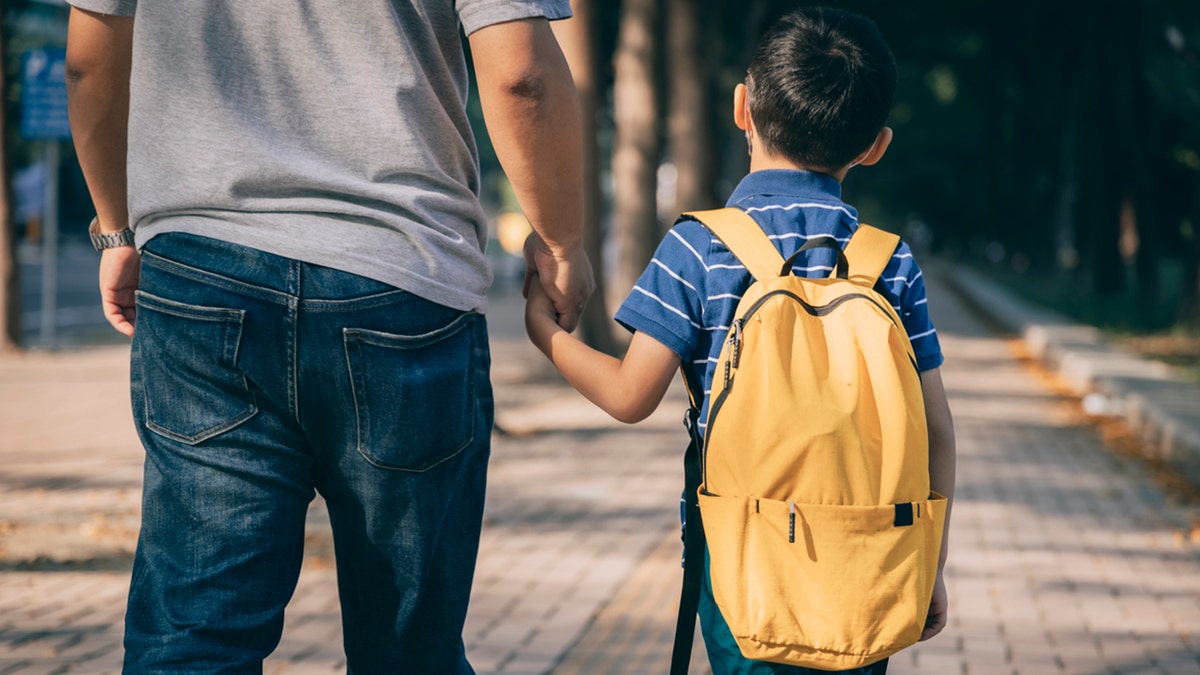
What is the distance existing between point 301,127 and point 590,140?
987 centimetres

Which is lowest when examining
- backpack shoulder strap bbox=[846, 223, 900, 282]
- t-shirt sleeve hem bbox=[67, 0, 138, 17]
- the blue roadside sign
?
the blue roadside sign

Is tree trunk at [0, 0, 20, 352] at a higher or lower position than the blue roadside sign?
lower

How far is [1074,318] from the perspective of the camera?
2053 cm

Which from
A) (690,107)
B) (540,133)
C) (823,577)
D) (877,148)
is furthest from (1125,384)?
(540,133)

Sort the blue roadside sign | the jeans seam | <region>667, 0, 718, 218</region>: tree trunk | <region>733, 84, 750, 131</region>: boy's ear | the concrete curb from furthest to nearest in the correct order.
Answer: <region>667, 0, 718, 218</region>: tree trunk, the blue roadside sign, the concrete curb, <region>733, 84, 750, 131</region>: boy's ear, the jeans seam

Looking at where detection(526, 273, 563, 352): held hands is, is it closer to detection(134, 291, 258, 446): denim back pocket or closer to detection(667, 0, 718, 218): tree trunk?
detection(134, 291, 258, 446): denim back pocket

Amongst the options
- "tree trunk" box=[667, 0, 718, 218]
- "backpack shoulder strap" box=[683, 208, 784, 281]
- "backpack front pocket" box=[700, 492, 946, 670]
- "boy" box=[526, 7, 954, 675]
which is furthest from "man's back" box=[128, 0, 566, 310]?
"tree trunk" box=[667, 0, 718, 218]

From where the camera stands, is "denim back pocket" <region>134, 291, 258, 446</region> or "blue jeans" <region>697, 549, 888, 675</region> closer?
"denim back pocket" <region>134, 291, 258, 446</region>

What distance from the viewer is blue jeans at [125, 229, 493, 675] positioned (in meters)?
2.13

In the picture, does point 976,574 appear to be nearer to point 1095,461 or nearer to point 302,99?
point 1095,461

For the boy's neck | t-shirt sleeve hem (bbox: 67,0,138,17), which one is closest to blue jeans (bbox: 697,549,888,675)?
the boy's neck

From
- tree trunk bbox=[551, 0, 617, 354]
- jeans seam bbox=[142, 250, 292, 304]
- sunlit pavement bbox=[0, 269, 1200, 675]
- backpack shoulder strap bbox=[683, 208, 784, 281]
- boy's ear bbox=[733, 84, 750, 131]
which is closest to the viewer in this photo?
jeans seam bbox=[142, 250, 292, 304]

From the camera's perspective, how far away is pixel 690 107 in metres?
16.0

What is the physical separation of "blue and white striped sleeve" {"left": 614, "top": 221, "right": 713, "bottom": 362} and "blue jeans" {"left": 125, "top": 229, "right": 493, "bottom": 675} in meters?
0.30
